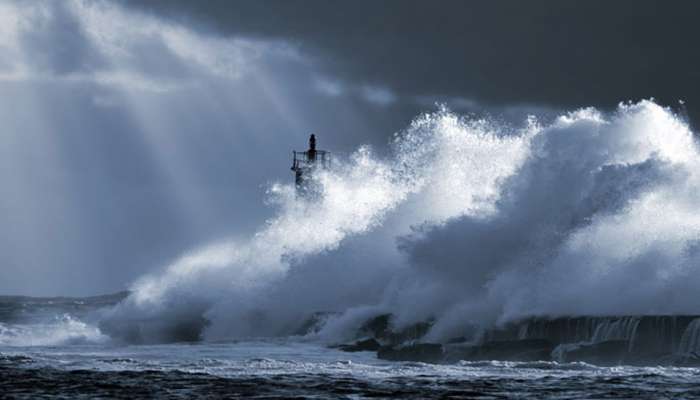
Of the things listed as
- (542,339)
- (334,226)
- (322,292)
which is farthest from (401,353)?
(334,226)

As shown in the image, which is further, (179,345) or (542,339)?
(179,345)

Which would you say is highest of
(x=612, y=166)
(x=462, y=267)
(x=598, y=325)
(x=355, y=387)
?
(x=612, y=166)

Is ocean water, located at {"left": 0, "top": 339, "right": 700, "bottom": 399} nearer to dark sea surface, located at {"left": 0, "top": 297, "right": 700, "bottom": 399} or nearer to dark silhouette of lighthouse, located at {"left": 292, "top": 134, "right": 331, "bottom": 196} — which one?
dark sea surface, located at {"left": 0, "top": 297, "right": 700, "bottom": 399}

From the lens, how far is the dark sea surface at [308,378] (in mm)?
15922

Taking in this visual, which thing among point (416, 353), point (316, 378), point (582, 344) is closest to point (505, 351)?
point (582, 344)

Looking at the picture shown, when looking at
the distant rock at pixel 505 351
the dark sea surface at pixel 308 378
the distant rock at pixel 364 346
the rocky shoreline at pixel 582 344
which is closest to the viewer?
the dark sea surface at pixel 308 378

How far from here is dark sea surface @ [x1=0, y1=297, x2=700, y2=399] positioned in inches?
627

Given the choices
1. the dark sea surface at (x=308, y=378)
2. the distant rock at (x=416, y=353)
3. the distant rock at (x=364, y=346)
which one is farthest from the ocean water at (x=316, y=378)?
the distant rock at (x=364, y=346)

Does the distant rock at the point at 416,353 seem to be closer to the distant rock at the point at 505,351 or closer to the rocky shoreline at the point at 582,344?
the rocky shoreline at the point at 582,344

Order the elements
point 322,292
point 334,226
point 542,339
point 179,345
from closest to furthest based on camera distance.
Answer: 1. point 542,339
2. point 179,345
3. point 322,292
4. point 334,226

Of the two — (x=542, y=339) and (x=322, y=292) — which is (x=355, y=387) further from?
(x=322, y=292)

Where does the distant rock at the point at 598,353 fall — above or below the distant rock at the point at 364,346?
below

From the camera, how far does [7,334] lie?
3662 cm

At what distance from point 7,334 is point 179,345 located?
32.7 ft
